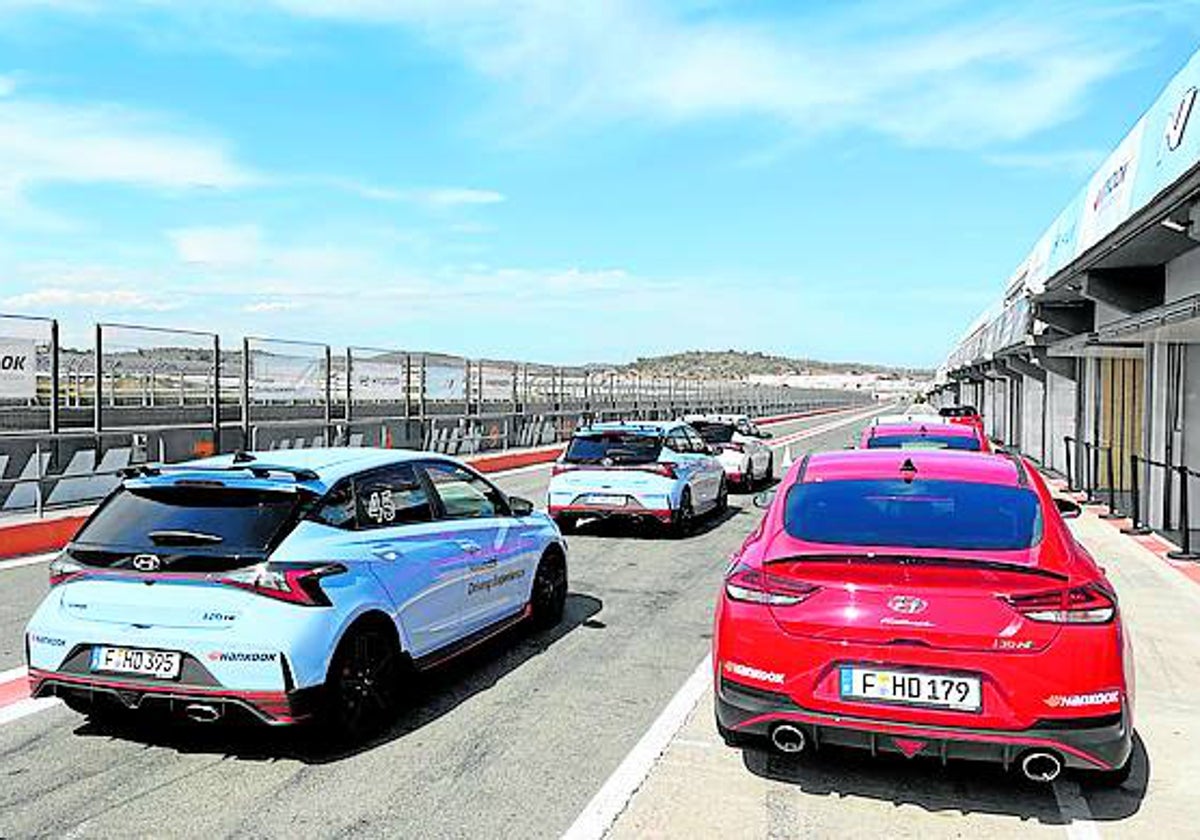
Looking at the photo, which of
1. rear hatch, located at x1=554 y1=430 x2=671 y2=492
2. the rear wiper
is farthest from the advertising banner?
the rear wiper

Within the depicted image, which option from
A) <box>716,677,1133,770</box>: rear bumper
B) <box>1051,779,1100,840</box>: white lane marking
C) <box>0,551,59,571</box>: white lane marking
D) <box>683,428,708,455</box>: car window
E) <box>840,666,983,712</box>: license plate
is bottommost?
<box>1051,779,1100,840</box>: white lane marking

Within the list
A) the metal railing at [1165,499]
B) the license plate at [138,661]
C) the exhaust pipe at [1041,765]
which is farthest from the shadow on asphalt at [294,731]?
the metal railing at [1165,499]

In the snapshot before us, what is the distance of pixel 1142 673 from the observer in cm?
730

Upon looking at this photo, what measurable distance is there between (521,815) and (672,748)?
3.79 feet

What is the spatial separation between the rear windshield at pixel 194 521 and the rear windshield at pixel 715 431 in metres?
15.3

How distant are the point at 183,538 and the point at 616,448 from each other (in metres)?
8.61

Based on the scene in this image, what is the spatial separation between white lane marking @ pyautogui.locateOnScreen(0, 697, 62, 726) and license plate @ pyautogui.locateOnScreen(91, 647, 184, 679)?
990 millimetres

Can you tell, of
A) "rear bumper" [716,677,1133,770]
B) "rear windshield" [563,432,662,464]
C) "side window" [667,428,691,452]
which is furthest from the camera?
"side window" [667,428,691,452]

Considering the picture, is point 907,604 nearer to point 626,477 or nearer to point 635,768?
point 635,768

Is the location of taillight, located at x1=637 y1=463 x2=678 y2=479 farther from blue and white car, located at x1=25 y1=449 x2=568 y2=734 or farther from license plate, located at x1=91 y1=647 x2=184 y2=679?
license plate, located at x1=91 y1=647 x2=184 y2=679

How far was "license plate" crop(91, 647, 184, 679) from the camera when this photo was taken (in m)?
5.29

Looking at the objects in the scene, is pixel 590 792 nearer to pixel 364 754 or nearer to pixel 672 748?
pixel 672 748

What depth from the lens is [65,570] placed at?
5.64 meters

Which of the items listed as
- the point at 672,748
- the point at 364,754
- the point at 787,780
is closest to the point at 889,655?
the point at 787,780
